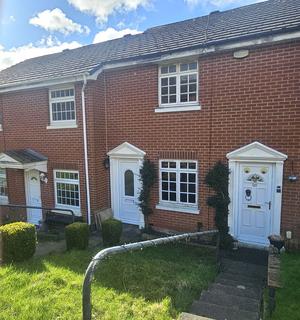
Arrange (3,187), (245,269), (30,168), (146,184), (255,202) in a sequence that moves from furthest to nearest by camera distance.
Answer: (3,187) < (30,168) < (146,184) < (255,202) < (245,269)

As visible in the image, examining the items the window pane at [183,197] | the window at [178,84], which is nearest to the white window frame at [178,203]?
the window pane at [183,197]

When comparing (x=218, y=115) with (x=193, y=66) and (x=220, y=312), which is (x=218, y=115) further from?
(x=220, y=312)

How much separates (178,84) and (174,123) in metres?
1.27

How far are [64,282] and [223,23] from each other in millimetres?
9668

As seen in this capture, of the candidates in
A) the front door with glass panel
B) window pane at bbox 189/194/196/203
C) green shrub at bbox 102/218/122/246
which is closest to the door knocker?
window pane at bbox 189/194/196/203

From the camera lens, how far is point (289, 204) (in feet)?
24.7

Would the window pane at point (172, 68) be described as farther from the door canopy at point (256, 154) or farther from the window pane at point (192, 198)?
the window pane at point (192, 198)

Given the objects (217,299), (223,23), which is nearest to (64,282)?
(217,299)

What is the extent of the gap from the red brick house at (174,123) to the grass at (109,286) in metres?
2.49

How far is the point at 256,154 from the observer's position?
25.4ft

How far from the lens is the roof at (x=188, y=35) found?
795 cm

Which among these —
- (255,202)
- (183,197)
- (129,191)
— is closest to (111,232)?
(129,191)

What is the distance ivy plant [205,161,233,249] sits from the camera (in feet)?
26.9

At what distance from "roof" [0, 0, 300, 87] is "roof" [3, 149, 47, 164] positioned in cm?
287
